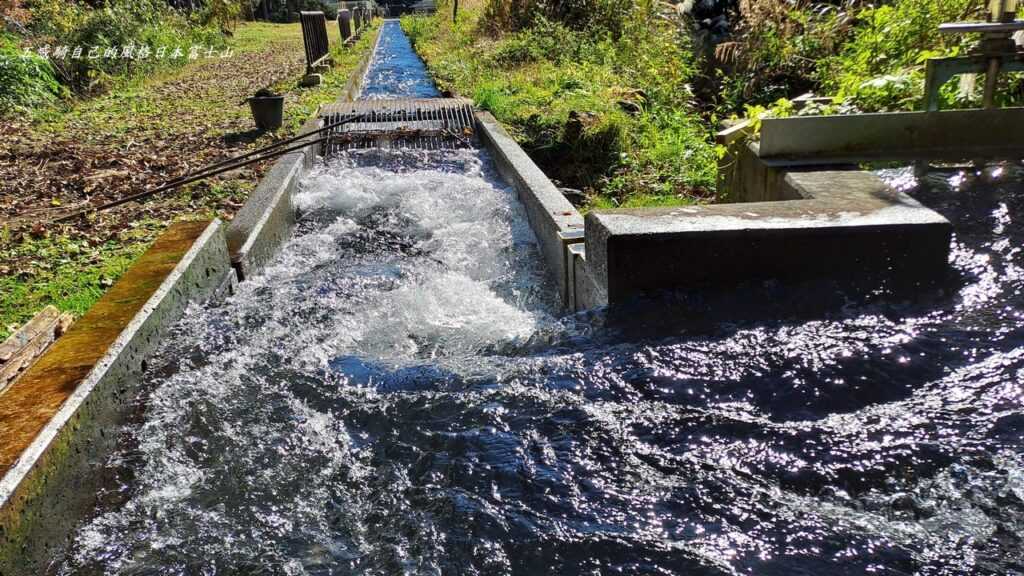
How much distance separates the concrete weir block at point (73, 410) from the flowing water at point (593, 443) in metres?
0.10

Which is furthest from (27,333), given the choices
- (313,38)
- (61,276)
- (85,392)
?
(313,38)

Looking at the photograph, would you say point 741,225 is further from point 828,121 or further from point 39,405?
point 39,405

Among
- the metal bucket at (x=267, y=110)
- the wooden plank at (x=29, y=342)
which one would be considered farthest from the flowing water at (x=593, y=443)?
the metal bucket at (x=267, y=110)

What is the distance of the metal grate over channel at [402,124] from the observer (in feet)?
31.1

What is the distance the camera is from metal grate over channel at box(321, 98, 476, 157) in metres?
9.48

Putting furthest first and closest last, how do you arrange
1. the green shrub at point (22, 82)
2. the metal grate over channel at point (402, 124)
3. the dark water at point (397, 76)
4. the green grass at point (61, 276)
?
the dark water at point (397, 76) < the green shrub at point (22, 82) < the metal grate over channel at point (402, 124) < the green grass at point (61, 276)

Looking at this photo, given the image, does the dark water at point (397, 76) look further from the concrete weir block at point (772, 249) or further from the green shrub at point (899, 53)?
the concrete weir block at point (772, 249)

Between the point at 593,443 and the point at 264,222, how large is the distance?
3748mm

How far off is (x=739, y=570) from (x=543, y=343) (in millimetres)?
1747

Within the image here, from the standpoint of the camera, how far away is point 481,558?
2.31 m

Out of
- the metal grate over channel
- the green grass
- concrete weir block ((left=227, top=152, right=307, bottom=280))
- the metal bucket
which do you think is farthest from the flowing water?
the metal bucket

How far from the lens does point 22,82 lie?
1166cm

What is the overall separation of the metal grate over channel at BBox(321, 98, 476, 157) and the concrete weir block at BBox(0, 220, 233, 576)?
199 inches

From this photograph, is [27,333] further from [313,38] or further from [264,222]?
[313,38]
